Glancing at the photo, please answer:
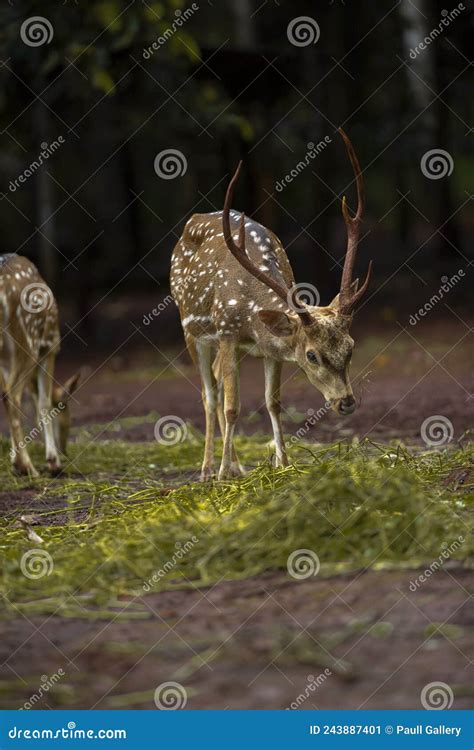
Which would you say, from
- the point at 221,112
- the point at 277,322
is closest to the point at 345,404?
the point at 277,322

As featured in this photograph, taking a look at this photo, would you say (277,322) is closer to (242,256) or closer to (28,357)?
(242,256)

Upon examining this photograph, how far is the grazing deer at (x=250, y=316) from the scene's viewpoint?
734 centimetres

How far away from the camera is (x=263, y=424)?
38.8 ft

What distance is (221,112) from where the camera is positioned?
1605 centimetres

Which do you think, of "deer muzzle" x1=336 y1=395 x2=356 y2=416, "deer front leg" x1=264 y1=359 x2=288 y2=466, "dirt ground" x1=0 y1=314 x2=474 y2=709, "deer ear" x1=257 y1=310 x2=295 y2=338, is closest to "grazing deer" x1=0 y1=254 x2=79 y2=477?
"deer front leg" x1=264 y1=359 x2=288 y2=466

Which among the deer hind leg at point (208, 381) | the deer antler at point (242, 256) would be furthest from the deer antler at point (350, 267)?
the deer hind leg at point (208, 381)

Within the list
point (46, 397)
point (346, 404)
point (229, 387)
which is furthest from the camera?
point (46, 397)

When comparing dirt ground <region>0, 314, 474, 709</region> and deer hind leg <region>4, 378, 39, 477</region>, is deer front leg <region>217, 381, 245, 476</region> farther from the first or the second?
dirt ground <region>0, 314, 474, 709</region>

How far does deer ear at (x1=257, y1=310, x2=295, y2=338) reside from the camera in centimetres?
764

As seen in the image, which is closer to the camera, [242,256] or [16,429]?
[242,256]

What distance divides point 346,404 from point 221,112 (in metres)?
9.56

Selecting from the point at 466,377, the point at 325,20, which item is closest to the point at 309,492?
the point at 466,377

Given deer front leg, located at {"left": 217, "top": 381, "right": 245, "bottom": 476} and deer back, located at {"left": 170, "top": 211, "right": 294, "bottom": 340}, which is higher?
deer back, located at {"left": 170, "top": 211, "right": 294, "bottom": 340}

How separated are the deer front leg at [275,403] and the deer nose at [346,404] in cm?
86
